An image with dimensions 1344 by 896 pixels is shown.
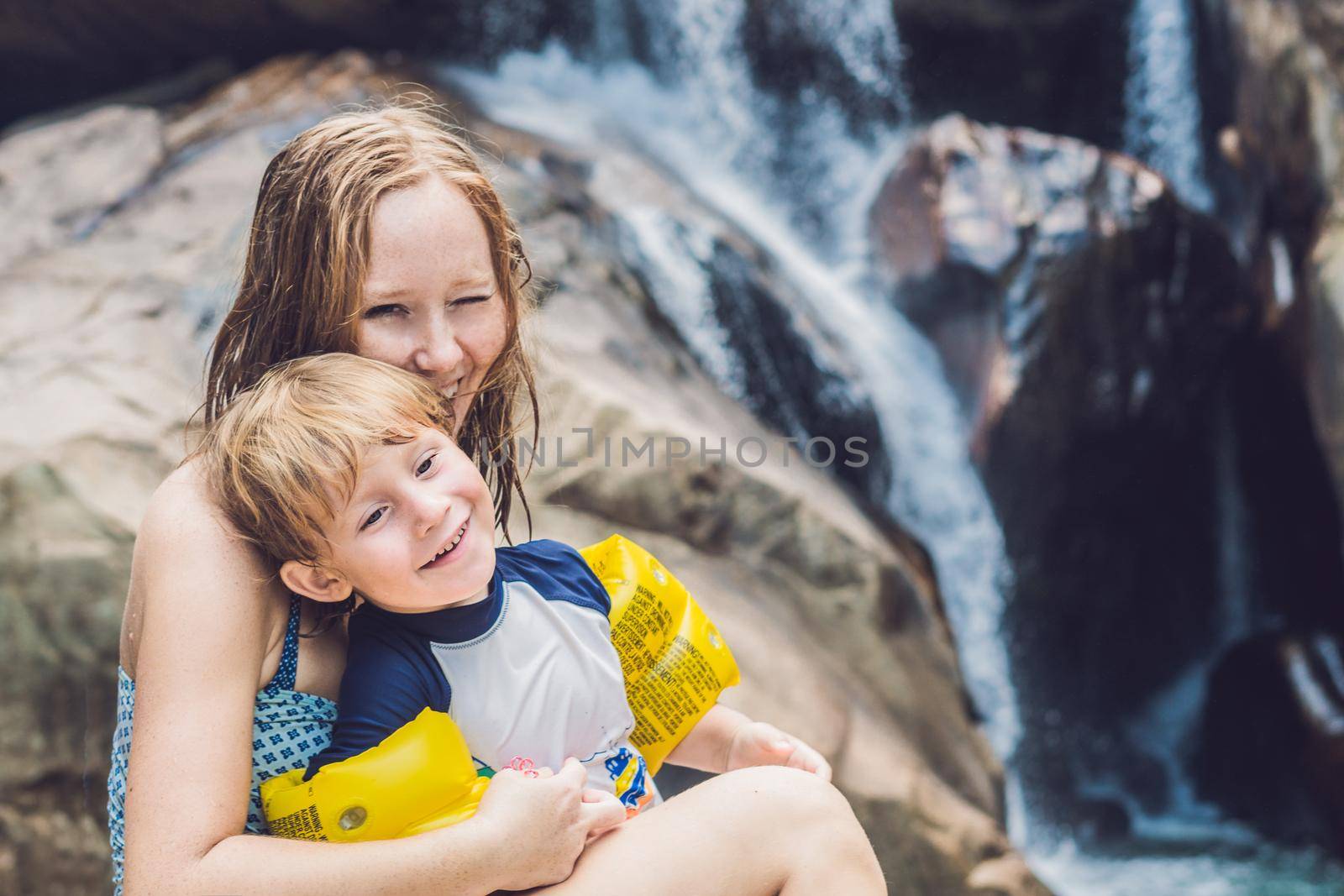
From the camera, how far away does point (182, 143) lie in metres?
4.10

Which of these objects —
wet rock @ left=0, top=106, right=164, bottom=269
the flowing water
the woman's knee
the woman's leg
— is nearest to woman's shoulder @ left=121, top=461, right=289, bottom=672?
the woman's leg

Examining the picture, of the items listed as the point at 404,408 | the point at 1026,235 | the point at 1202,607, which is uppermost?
the point at 404,408

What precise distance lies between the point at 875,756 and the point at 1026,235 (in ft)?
9.04

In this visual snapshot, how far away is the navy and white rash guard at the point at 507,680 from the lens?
1271 mm

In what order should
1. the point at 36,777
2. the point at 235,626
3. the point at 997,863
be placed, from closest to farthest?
the point at 235,626, the point at 36,777, the point at 997,863

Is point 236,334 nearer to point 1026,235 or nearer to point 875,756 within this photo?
point 875,756

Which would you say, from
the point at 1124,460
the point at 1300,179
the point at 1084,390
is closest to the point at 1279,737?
the point at 1124,460

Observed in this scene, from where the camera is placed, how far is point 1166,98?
22.4 ft

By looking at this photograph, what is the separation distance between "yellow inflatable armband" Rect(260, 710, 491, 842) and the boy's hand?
0.48 meters

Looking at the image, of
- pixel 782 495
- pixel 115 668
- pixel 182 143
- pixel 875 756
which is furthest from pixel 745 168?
pixel 115 668

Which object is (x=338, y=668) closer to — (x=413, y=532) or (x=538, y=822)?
(x=413, y=532)

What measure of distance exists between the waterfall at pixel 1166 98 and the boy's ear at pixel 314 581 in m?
6.32

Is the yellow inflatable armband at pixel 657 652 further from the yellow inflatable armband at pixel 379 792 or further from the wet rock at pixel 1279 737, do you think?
the wet rock at pixel 1279 737

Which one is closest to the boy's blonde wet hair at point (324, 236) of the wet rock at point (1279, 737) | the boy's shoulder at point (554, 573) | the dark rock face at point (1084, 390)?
the boy's shoulder at point (554, 573)
